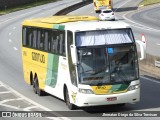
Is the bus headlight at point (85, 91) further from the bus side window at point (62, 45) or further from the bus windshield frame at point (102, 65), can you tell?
the bus side window at point (62, 45)

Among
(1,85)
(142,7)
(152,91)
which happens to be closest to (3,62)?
(1,85)

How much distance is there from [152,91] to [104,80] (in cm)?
490

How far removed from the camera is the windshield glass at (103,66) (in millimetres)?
15984

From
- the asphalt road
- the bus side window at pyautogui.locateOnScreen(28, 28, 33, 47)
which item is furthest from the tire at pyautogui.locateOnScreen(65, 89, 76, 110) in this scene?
the bus side window at pyautogui.locateOnScreen(28, 28, 33, 47)

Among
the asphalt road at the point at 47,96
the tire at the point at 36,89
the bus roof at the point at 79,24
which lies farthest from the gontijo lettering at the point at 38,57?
the asphalt road at the point at 47,96

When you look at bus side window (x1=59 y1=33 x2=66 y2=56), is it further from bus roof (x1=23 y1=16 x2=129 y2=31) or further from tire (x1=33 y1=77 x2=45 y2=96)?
tire (x1=33 y1=77 x2=45 y2=96)

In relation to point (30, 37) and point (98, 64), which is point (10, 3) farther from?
point (98, 64)

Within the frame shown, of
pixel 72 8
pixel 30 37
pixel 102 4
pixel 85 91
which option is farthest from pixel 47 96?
pixel 72 8

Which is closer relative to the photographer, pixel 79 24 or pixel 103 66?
pixel 103 66

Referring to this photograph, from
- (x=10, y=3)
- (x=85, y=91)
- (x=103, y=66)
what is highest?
(x=103, y=66)

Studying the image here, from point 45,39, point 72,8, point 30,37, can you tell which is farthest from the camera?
point 72,8

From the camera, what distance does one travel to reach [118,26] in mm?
16531

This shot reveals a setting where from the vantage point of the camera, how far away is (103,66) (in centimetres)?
1605

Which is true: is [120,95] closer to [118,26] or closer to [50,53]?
[118,26]
